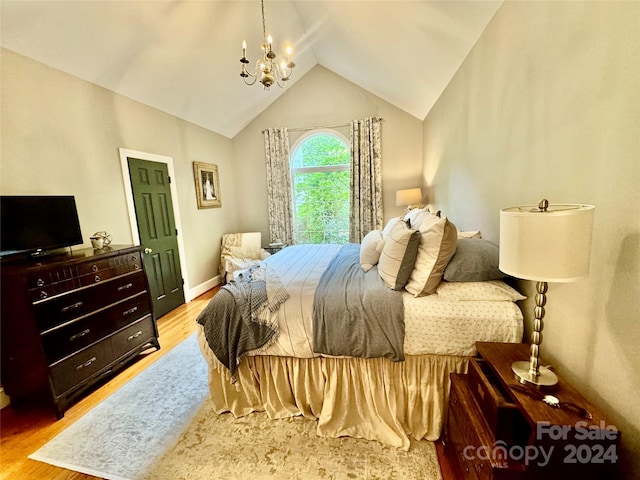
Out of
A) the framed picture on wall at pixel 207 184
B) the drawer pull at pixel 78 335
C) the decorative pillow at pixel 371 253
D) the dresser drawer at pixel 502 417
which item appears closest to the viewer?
the dresser drawer at pixel 502 417

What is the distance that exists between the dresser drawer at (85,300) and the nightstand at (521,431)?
2.50m

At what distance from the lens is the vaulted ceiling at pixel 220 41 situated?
1948 mm

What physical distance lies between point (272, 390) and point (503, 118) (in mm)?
2322

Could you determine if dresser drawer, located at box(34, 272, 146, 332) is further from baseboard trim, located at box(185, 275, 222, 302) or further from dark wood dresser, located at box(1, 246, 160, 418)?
Result: baseboard trim, located at box(185, 275, 222, 302)

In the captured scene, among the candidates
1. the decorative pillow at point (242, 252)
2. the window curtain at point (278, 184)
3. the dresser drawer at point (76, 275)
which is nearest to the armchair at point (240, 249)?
the decorative pillow at point (242, 252)

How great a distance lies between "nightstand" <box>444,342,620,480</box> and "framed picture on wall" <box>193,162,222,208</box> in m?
4.11

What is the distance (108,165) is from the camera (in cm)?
273

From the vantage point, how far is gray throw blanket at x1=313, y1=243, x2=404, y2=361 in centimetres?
150

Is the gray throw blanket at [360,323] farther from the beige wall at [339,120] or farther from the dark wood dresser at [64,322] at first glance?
the beige wall at [339,120]

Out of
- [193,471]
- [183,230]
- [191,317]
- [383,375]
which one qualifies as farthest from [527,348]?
[183,230]

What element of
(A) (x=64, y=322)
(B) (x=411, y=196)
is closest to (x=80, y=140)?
(A) (x=64, y=322)

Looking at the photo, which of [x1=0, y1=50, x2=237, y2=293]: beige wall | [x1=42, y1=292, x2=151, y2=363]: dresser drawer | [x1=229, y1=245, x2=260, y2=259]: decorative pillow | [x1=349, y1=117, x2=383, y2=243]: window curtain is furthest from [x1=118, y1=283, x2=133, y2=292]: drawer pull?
[x1=349, y1=117, x2=383, y2=243]: window curtain

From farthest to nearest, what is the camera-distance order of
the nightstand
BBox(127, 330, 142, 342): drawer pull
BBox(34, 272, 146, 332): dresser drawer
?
BBox(127, 330, 142, 342): drawer pull
BBox(34, 272, 146, 332): dresser drawer
the nightstand

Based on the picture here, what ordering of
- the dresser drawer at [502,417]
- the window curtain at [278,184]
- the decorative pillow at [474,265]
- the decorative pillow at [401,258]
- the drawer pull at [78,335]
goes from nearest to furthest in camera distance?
1. the dresser drawer at [502,417]
2. the decorative pillow at [474,265]
3. the decorative pillow at [401,258]
4. the drawer pull at [78,335]
5. the window curtain at [278,184]
